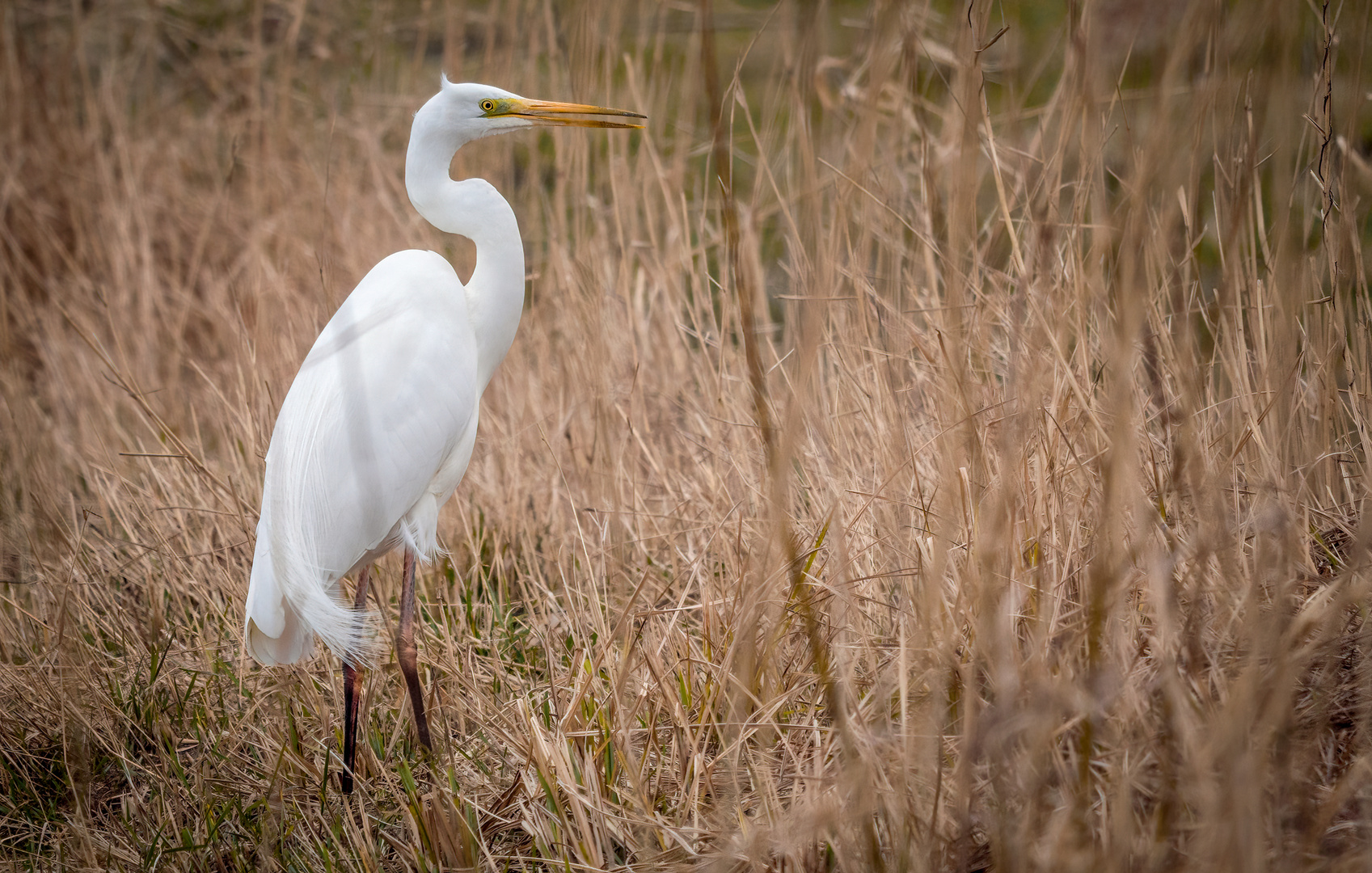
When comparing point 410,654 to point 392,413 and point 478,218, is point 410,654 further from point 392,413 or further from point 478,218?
point 478,218

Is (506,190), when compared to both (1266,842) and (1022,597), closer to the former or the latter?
(1022,597)

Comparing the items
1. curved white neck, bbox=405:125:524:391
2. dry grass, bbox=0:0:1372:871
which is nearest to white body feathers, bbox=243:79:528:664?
curved white neck, bbox=405:125:524:391

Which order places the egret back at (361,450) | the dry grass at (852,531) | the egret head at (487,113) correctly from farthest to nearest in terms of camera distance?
the egret head at (487,113)
the egret back at (361,450)
the dry grass at (852,531)

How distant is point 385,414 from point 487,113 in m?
0.64

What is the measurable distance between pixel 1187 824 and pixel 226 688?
6.25 feet

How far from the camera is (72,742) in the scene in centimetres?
179

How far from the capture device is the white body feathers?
1646mm

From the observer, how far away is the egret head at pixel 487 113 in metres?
1.74

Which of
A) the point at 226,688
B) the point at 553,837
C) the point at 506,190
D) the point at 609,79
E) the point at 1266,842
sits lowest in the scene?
the point at 226,688

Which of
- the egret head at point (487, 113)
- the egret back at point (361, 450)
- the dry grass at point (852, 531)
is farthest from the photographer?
the egret head at point (487, 113)

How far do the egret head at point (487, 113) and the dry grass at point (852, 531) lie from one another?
15.2 inches

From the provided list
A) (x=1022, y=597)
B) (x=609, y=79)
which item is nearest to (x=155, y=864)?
(x=1022, y=597)

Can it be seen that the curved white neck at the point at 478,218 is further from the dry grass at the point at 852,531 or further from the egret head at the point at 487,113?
the dry grass at the point at 852,531

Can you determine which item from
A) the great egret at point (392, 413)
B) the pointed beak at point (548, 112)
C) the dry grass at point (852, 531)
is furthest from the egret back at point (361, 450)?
the pointed beak at point (548, 112)
